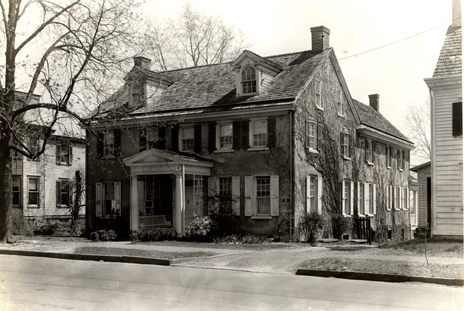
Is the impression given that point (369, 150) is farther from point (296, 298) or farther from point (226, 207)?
point (296, 298)

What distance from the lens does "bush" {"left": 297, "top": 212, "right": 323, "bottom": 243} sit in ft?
74.3

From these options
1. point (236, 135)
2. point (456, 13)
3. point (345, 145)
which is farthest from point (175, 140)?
point (456, 13)

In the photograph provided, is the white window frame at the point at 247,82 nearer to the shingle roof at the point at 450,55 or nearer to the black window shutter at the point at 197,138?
the black window shutter at the point at 197,138

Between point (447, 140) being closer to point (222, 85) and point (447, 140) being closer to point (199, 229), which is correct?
point (199, 229)

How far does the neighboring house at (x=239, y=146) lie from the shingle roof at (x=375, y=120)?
1.66 metres

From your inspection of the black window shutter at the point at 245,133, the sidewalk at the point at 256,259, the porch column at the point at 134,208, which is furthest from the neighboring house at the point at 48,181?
the sidewalk at the point at 256,259

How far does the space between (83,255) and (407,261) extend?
9.66 meters

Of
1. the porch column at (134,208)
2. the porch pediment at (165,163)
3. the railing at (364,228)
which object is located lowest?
the railing at (364,228)

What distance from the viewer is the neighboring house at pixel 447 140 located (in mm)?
18875

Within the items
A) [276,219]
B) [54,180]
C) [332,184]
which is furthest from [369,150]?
[54,180]

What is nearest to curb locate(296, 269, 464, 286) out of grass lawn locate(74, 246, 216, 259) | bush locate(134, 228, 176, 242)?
grass lawn locate(74, 246, 216, 259)

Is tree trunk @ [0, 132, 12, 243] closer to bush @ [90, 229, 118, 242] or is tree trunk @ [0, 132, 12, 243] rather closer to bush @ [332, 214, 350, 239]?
bush @ [90, 229, 118, 242]

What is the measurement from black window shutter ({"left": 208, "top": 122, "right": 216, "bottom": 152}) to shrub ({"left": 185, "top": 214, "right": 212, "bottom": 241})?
341cm

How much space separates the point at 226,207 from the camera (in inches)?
933
